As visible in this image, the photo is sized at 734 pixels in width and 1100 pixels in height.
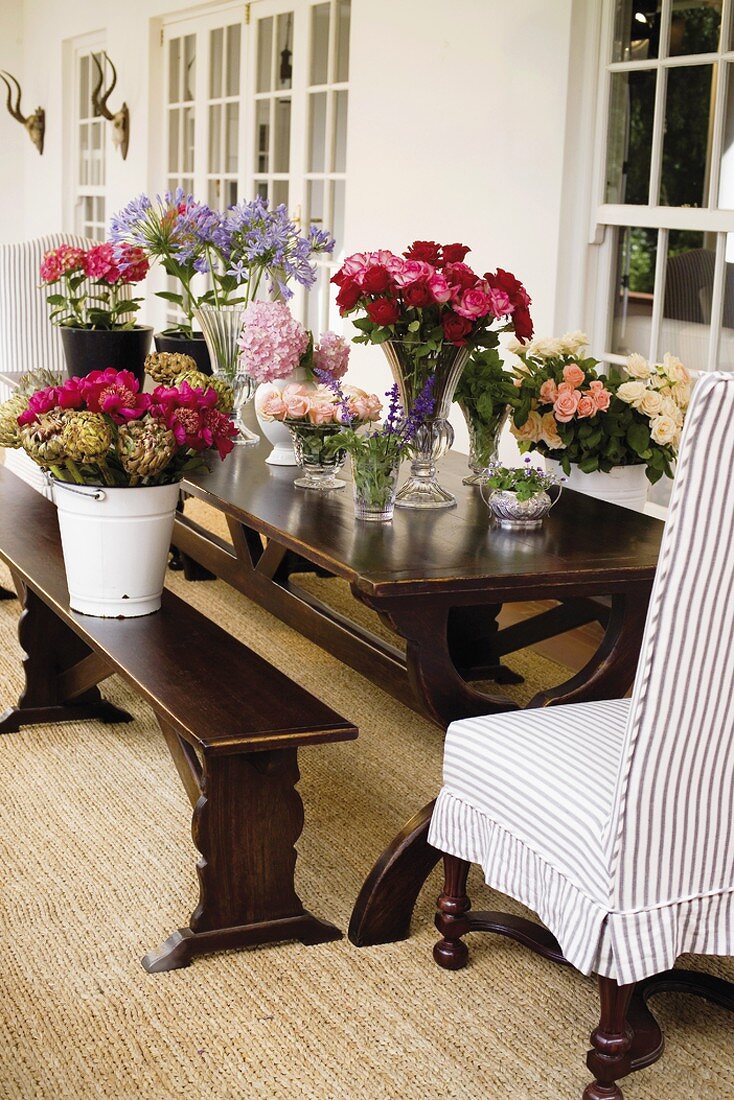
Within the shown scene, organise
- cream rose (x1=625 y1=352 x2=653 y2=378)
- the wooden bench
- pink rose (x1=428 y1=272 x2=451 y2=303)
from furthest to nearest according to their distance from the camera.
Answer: cream rose (x1=625 y1=352 x2=653 y2=378) → pink rose (x1=428 y1=272 x2=451 y2=303) → the wooden bench

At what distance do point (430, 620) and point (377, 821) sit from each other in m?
0.70

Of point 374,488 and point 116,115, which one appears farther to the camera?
point 116,115

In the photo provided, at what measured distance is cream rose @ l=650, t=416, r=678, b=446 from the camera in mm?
2877

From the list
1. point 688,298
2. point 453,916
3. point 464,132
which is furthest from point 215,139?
point 453,916

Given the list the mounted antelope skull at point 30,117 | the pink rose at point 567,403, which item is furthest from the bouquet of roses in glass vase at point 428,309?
the mounted antelope skull at point 30,117

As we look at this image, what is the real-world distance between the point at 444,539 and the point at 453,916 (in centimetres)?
69

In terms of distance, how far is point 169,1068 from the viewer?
1.92 metres

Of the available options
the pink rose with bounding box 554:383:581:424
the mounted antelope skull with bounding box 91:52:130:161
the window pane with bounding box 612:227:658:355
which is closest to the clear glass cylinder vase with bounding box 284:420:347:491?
the pink rose with bounding box 554:383:581:424

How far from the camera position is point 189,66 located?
23.5 ft

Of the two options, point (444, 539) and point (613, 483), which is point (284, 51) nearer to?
point (613, 483)

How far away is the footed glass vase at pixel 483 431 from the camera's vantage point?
9.37 ft

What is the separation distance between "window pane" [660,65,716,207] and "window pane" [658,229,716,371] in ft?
0.41

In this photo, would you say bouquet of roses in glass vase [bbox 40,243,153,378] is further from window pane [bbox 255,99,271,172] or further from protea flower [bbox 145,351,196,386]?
window pane [bbox 255,99,271,172]

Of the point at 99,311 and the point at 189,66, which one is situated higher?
the point at 189,66
